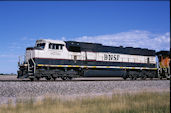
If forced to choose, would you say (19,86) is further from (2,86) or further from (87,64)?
(87,64)

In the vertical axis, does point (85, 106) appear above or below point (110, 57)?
below

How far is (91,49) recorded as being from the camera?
2047 centimetres

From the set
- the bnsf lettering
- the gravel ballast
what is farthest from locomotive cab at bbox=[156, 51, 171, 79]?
the gravel ballast

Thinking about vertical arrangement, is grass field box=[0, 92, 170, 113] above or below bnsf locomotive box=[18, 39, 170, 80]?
below

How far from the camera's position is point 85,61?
19969mm

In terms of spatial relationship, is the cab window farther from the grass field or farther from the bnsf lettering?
the grass field

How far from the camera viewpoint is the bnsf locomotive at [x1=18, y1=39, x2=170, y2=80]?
17.5 m

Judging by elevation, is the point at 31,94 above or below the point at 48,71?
below

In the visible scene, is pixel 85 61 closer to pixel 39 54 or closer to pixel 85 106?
pixel 39 54

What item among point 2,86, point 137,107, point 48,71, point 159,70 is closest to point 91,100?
point 137,107

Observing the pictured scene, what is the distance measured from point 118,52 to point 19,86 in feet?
41.0

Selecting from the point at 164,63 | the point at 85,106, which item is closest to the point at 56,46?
the point at 85,106

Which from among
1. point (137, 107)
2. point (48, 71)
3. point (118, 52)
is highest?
point (118, 52)

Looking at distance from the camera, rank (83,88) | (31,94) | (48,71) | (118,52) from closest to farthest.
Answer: (31,94) < (83,88) < (48,71) < (118,52)
